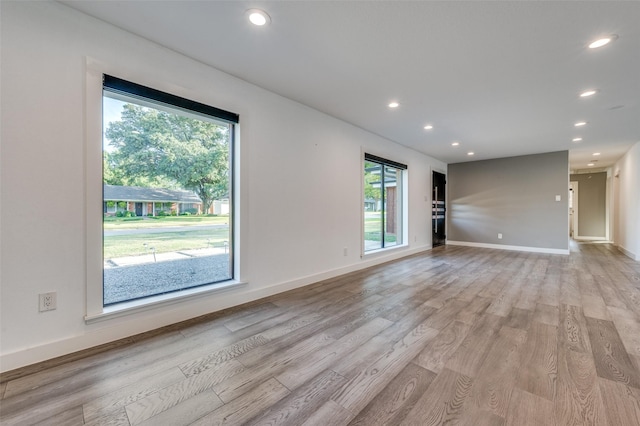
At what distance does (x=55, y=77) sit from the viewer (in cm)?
185

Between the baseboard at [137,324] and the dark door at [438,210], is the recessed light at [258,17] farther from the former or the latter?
the dark door at [438,210]

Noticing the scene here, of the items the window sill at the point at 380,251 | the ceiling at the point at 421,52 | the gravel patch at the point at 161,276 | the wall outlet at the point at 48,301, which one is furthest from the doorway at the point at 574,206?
the wall outlet at the point at 48,301

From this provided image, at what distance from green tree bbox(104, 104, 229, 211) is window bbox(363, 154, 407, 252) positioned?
2717mm

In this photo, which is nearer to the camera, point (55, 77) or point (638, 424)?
point (638, 424)

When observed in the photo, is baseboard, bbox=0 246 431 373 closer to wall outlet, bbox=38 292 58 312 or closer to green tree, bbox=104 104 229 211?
wall outlet, bbox=38 292 58 312

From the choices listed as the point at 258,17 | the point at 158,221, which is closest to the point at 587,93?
the point at 258,17

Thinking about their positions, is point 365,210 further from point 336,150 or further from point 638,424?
point 638,424

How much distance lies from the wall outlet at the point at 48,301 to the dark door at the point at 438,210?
7326 mm

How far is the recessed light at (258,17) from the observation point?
1.90m

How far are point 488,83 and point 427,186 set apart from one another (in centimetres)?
417

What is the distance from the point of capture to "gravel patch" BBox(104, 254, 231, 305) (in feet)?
7.32

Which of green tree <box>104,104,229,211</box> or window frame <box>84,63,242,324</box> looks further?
green tree <box>104,104,229,211</box>

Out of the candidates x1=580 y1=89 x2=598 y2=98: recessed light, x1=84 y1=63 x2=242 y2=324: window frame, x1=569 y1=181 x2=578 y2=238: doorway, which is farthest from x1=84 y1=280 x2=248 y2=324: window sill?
x1=569 y1=181 x2=578 y2=238: doorway

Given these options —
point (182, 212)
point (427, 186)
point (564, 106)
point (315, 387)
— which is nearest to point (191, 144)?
point (182, 212)
